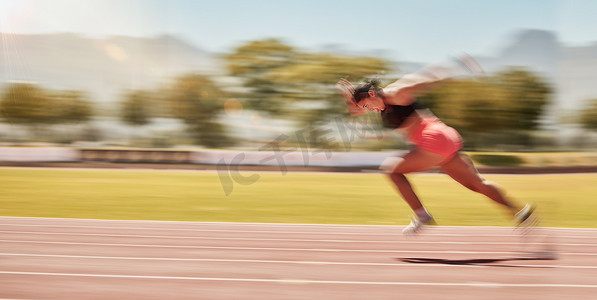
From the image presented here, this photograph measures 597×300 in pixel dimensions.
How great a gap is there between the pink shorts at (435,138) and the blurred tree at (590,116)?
6422 cm

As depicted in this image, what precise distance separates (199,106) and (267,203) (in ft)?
137

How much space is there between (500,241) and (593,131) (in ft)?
205

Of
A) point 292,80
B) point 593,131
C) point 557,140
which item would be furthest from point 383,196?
point 593,131

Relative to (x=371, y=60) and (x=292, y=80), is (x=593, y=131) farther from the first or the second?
(x=292, y=80)

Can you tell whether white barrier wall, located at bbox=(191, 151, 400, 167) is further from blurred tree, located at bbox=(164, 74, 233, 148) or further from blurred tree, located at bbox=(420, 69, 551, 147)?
blurred tree, located at bbox=(164, 74, 233, 148)

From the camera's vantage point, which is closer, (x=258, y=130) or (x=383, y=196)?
(x=383, y=196)

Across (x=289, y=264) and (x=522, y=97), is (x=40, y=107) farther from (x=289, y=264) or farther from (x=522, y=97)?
(x=289, y=264)

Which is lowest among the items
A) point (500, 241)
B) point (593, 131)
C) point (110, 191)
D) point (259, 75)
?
point (593, 131)

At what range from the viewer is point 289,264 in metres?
4.66

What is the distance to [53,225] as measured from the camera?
7.20 metres

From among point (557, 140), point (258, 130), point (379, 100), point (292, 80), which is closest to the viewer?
point (379, 100)

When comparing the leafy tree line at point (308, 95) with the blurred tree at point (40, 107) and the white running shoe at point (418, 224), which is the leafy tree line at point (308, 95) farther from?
the white running shoe at point (418, 224)

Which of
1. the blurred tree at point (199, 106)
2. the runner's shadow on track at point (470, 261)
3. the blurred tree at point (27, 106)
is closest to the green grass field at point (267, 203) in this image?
the runner's shadow on track at point (470, 261)

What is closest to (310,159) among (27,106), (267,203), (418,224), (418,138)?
(267,203)
